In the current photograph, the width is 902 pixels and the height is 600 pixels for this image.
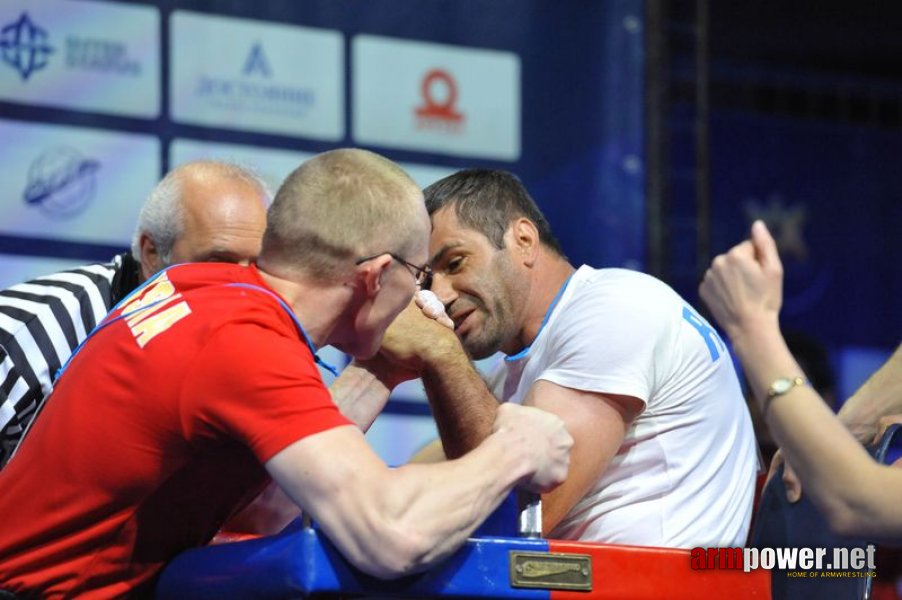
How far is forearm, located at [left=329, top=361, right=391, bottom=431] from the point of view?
2.39 meters

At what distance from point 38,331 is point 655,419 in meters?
1.21

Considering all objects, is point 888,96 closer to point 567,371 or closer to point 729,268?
point 567,371

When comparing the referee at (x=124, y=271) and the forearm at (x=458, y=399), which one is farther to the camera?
the referee at (x=124, y=271)

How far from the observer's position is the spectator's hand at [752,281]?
1.64 m

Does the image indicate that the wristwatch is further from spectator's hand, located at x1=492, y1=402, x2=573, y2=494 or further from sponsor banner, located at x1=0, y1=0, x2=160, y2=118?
sponsor banner, located at x1=0, y1=0, x2=160, y2=118

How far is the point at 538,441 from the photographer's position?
180cm

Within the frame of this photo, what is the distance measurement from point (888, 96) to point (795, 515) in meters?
3.87

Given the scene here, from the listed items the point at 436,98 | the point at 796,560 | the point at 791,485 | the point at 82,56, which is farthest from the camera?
the point at 436,98

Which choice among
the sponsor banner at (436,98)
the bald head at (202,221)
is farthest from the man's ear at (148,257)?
the sponsor banner at (436,98)

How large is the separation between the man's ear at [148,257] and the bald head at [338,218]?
961mm

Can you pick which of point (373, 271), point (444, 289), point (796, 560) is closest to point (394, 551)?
point (373, 271)

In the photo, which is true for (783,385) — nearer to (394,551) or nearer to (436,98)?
(394,551)

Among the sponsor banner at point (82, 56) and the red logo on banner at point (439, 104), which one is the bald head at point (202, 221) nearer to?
the sponsor banner at point (82, 56)

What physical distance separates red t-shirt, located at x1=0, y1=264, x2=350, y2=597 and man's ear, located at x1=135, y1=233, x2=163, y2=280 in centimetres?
103
